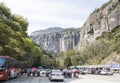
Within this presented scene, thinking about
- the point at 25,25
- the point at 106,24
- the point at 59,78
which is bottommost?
the point at 59,78

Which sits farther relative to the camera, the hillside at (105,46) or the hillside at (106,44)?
the hillside at (105,46)

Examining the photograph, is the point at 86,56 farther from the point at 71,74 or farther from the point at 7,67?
the point at 7,67

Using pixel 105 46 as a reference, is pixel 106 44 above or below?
above

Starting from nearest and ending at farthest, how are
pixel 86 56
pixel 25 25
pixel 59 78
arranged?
pixel 59 78
pixel 25 25
pixel 86 56

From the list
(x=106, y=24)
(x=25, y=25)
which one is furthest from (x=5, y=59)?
(x=106, y=24)

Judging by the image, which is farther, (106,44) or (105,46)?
(106,44)

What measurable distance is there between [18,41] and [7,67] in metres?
30.6

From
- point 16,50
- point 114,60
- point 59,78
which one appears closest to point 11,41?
point 16,50

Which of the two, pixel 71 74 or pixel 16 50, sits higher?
pixel 16 50

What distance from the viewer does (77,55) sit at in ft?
558

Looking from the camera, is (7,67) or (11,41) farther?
(11,41)

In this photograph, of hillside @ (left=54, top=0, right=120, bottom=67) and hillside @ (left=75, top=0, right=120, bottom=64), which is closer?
hillside @ (left=75, top=0, right=120, bottom=64)

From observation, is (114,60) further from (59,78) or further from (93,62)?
(59,78)

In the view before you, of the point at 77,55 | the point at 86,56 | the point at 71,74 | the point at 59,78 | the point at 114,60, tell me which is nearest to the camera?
the point at 59,78
